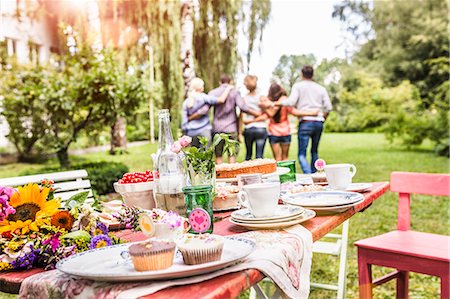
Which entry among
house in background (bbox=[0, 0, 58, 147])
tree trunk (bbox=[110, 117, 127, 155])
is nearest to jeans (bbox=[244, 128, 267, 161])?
house in background (bbox=[0, 0, 58, 147])

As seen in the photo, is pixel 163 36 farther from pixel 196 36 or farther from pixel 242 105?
pixel 242 105

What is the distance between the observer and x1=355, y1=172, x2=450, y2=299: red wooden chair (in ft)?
7.78

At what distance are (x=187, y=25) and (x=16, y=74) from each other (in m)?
3.88

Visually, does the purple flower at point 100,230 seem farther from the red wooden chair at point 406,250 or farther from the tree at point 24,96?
the tree at point 24,96

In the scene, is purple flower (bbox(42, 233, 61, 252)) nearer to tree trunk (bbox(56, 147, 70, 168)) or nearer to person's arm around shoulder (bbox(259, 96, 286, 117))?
person's arm around shoulder (bbox(259, 96, 286, 117))

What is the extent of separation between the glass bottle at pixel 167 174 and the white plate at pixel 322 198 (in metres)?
0.40

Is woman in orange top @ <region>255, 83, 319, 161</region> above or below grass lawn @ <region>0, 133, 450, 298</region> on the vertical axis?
above

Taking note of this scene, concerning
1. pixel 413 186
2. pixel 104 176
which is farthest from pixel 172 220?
pixel 104 176

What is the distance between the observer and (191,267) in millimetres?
1119

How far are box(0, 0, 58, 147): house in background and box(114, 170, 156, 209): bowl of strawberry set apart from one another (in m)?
12.6

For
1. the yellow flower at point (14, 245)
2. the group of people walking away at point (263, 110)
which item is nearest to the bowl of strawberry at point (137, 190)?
the yellow flower at point (14, 245)

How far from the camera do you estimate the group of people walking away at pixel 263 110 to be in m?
7.25

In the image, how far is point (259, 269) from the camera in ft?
3.89

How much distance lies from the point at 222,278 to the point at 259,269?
0.33ft
